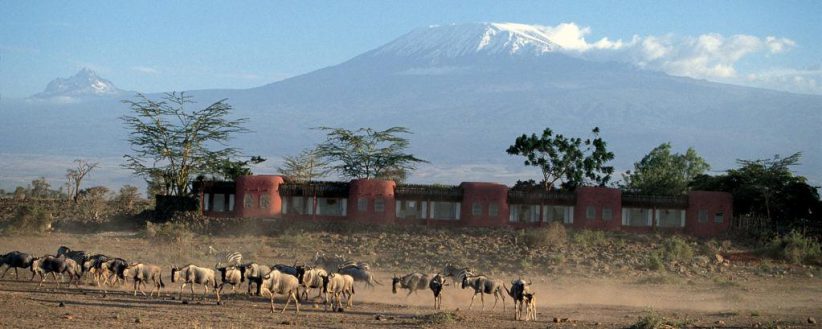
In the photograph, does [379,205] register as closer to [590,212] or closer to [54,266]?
[590,212]

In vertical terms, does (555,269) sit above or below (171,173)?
below

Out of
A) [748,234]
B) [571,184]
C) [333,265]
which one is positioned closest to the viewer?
[333,265]

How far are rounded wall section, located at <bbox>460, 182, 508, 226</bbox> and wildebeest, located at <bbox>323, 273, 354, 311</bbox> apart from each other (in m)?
21.0

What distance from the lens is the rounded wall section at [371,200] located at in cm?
4972

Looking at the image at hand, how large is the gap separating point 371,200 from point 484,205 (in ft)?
17.9

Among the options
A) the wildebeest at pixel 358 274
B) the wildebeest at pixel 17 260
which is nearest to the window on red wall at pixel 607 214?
the wildebeest at pixel 358 274

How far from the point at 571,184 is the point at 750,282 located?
20.7m

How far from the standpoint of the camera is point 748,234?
1885 inches

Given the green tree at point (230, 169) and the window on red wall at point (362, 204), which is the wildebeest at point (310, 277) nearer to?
the window on red wall at point (362, 204)

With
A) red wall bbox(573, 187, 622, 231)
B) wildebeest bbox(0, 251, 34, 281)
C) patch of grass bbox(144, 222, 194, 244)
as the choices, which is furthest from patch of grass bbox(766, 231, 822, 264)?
wildebeest bbox(0, 251, 34, 281)

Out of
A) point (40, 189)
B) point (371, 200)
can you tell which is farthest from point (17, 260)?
point (40, 189)

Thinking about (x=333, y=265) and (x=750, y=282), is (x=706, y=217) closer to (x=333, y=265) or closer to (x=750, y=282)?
(x=750, y=282)

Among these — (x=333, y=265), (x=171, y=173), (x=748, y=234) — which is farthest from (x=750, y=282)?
(x=171, y=173)

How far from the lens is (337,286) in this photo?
27688mm
